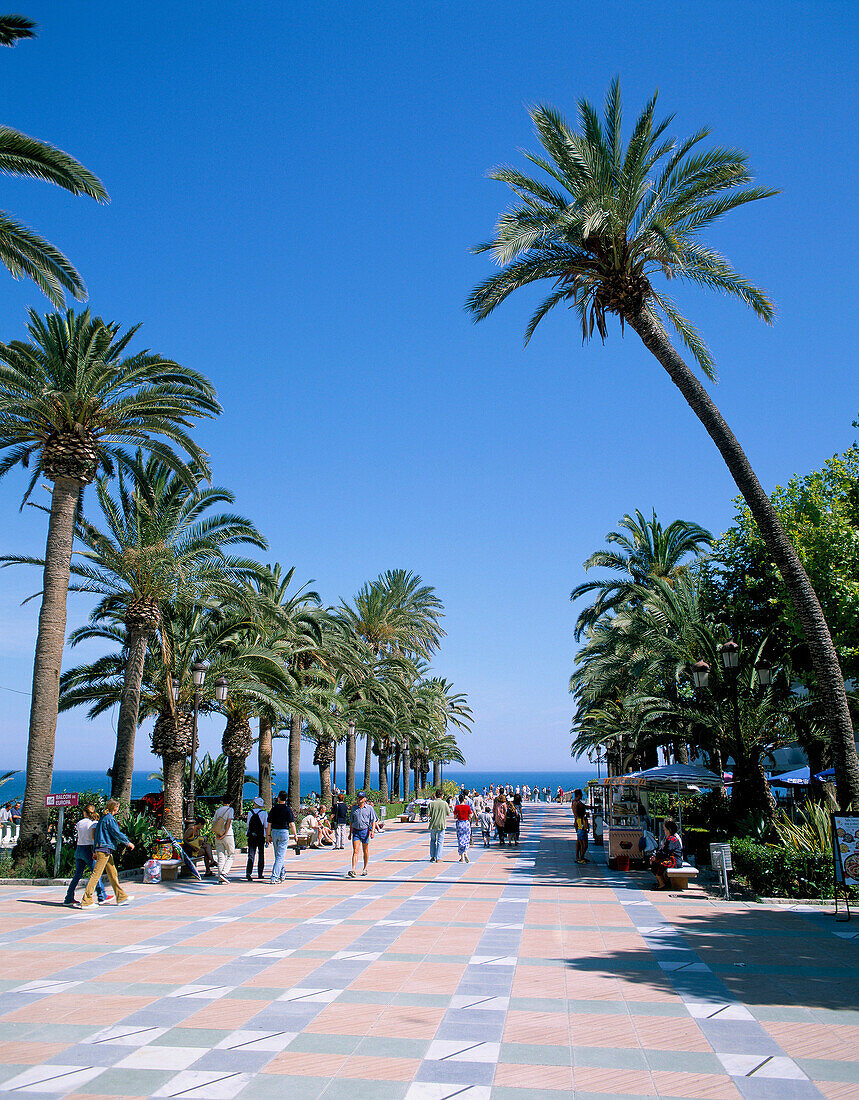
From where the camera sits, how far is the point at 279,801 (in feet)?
53.1

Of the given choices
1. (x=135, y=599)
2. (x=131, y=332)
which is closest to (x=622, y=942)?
(x=135, y=599)

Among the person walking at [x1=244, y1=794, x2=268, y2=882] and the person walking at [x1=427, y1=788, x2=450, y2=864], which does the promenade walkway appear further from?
the person walking at [x1=427, y1=788, x2=450, y2=864]

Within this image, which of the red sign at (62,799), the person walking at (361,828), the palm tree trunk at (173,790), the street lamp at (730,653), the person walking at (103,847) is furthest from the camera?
the palm tree trunk at (173,790)

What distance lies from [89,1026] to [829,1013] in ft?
20.1

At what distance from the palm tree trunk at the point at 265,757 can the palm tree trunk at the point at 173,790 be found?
855cm

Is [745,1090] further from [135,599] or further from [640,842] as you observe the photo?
[135,599]

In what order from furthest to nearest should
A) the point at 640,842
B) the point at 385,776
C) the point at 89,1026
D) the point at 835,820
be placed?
the point at 385,776
the point at 640,842
the point at 835,820
the point at 89,1026

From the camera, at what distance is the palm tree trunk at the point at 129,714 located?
18812 mm

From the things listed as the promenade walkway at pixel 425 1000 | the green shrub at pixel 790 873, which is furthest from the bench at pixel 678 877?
the promenade walkway at pixel 425 1000

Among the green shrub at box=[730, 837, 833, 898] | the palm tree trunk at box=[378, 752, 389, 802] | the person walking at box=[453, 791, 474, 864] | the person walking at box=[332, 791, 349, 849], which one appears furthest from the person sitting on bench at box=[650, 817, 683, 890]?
the palm tree trunk at box=[378, 752, 389, 802]

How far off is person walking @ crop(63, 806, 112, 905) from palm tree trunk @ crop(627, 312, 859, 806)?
11.8 meters

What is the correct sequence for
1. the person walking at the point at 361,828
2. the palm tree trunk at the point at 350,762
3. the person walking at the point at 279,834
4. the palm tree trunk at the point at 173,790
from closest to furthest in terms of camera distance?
the person walking at the point at 279,834 < the person walking at the point at 361,828 < the palm tree trunk at the point at 173,790 < the palm tree trunk at the point at 350,762

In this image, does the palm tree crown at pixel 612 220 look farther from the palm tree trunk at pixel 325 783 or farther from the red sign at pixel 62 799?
the palm tree trunk at pixel 325 783

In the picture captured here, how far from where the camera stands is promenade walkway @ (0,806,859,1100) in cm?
552
